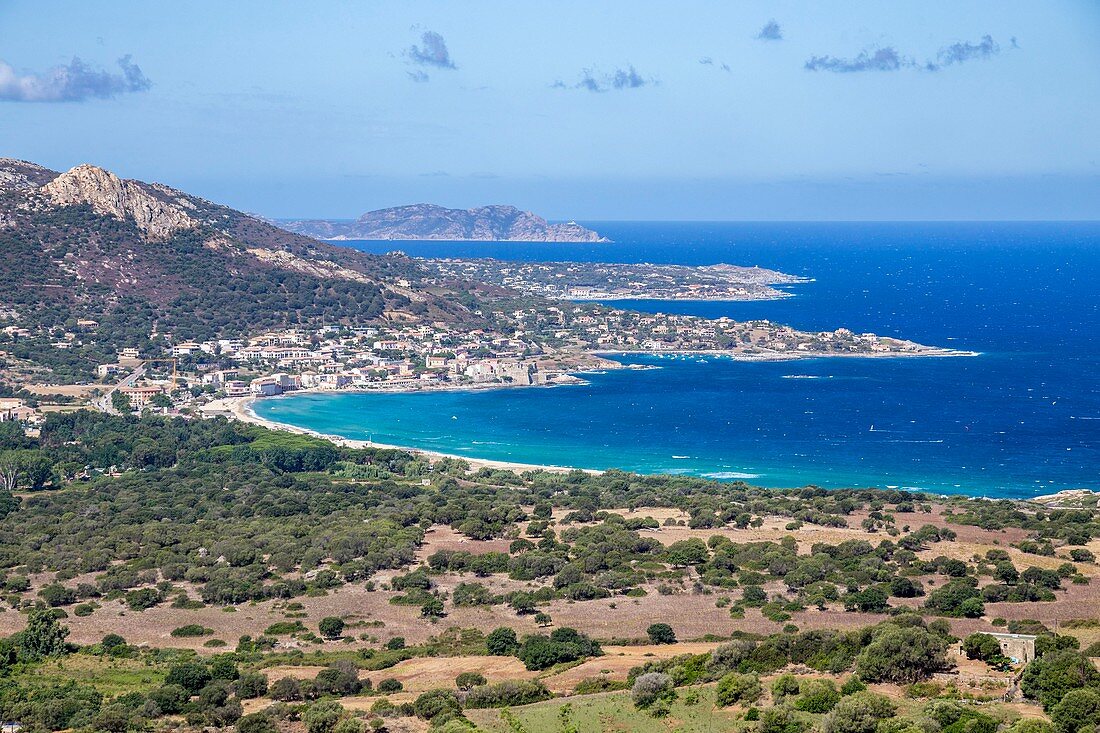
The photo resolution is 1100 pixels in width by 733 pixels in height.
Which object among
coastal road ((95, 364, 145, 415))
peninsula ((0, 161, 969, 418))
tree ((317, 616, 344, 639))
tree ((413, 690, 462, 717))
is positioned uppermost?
peninsula ((0, 161, 969, 418))

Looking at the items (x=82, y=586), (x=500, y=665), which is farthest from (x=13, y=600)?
(x=500, y=665)

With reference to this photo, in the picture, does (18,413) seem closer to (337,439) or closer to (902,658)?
(337,439)

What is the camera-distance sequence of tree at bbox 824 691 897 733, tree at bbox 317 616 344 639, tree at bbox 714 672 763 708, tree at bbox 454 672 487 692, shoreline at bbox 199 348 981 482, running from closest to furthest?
tree at bbox 824 691 897 733
tree at bbox 714 672 763 708
tree at bbox 454 672 487 692
tree at bbox 317 616 344 639
shoreline at bbox 199 348 981 482

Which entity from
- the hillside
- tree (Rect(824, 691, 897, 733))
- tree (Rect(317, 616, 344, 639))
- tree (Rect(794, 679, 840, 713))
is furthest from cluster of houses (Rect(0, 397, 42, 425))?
tree (Rect(824, 691, 897, 733))

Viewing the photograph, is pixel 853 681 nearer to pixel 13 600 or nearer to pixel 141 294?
pixel 13 600

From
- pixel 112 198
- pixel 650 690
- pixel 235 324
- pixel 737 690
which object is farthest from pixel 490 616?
pixel 112 198

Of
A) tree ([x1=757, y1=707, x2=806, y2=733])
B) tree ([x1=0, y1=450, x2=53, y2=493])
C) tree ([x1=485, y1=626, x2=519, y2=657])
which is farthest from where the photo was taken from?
tree ([x1=0, y1=450, x2=53, y2=493])

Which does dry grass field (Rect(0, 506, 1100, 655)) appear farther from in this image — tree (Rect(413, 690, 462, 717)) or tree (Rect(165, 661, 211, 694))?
tree (Rect(413, 690, 462, 717))
